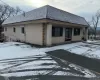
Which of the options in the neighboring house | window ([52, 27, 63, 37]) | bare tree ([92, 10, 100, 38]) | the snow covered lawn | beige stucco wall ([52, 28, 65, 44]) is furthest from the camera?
bare tree ([92, 10, 100, 38])

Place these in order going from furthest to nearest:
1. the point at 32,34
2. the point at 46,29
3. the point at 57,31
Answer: the point at 57,31
the point at 32,34
the point at 46,29

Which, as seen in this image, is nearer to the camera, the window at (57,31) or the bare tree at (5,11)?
the window at (57,31)

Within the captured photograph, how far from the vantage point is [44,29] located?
12.2 meters

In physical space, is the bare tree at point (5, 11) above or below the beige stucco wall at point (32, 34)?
above

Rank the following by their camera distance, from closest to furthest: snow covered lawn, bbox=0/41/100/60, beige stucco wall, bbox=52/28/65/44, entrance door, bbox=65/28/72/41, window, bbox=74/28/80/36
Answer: snow covered lawn, bbox=0/41/100/60 < beige stucco wall, bbox=52/28/65/44 < entrance door, bbox=65/28/72/41 < window, bbox=74/28/80/36

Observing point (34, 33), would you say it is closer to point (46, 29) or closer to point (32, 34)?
point (32, 34)

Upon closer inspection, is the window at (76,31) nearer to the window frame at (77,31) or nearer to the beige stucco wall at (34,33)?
the window frame at (77,31)

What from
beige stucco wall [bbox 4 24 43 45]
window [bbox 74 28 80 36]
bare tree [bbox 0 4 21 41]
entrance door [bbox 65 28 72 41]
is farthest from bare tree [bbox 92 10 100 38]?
beige stucco wall [bbox 4 24 43 45]

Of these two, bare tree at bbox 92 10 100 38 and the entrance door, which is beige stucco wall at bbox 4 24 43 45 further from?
bare tree at bbox 92 10 100 38

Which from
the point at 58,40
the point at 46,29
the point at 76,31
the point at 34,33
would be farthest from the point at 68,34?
the point at 34,33

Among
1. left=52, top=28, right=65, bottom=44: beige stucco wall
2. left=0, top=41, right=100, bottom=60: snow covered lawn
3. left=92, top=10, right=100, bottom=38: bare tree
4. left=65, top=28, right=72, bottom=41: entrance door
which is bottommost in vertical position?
left=0, top=41, right=100, bottom=60: snow covered lawn

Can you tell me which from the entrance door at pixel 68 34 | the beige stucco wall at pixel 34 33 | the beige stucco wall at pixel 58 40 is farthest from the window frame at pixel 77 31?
the beige stucco wall at pixel 34 33

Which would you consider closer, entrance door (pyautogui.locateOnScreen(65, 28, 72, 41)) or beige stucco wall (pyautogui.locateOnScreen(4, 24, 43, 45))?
beige stucco wall (pyautogui.locateOnScreen(4, 24, 43, 45))

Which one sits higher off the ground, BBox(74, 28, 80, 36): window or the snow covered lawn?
BBox(74, 28, 80, 36): window
